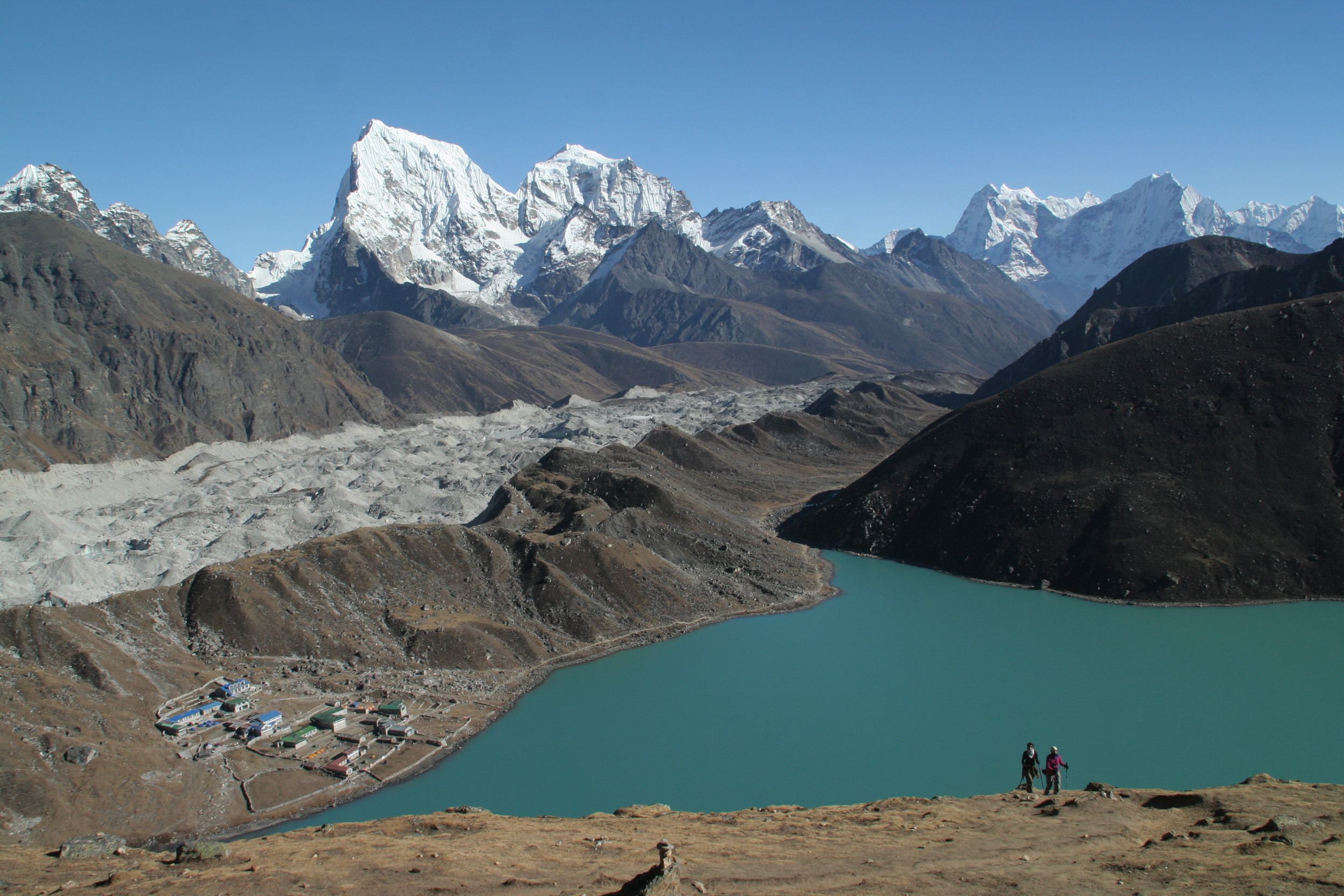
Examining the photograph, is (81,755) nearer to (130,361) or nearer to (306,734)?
(306,734)

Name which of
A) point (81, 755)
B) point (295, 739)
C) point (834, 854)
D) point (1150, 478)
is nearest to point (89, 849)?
point (81, 755)

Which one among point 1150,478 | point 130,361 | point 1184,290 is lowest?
point 1150,478

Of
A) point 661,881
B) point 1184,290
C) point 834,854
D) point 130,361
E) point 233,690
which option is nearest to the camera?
point 661,881

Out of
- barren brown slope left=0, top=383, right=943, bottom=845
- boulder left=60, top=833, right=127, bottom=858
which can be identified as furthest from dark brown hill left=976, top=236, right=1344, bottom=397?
boulder left=60, top=833, right=127, bottom=858

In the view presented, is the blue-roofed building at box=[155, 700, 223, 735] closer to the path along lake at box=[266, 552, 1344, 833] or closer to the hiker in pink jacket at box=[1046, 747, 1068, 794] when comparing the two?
the path along lake at box=[266, 552, 1344, 833]

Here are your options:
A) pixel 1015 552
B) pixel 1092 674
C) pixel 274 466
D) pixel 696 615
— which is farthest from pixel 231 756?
pixel 274 466

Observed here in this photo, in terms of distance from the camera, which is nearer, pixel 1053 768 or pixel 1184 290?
pixel 1053 768

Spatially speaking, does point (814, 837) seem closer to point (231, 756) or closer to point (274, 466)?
point (231, 756)
